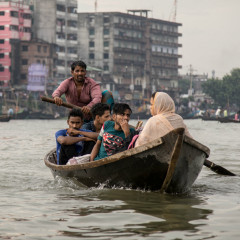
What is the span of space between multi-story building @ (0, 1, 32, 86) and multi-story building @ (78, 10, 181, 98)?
1792 cm

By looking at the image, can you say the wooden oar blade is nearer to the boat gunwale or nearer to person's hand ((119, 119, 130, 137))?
the boat gunwale

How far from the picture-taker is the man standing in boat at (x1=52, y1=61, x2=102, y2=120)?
8977 millimetres

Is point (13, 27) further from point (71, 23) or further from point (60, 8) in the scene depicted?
point (71, 23)

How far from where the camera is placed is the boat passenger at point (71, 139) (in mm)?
8125

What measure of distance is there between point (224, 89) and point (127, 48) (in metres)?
16.1

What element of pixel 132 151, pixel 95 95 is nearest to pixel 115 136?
pixel 132 151

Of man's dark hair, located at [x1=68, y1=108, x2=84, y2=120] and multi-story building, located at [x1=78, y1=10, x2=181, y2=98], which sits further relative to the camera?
multi-story building, located at [x1=78, y1=10, x2=181, y2=98]

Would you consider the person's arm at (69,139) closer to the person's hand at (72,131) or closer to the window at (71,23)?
the person's hand at (72,131)

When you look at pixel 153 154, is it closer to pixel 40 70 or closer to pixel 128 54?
pixel 40 70

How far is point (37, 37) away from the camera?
7600 centimetres

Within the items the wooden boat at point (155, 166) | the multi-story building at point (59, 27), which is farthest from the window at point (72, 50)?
the wooden boat at point (155, 166)

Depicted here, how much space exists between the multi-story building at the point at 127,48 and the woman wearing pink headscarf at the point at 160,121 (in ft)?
262

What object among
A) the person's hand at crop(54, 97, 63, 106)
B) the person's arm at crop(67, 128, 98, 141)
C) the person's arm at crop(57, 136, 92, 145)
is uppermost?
the person's hand at crop(54, 97, 63, 106)

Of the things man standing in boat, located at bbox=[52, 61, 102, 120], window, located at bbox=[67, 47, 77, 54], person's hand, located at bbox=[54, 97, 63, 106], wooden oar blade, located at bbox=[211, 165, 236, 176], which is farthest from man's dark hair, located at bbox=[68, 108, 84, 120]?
window, located at bbox=[67, 47, 77, 54]
